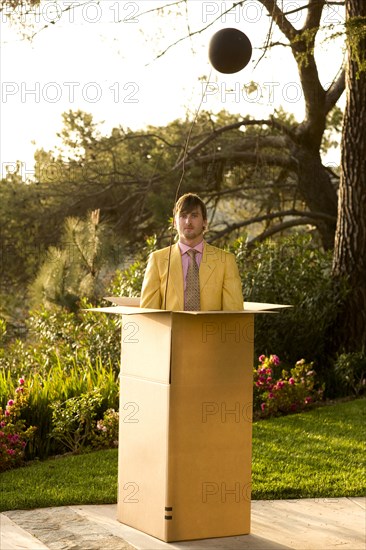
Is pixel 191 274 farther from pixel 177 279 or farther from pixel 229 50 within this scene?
pixel 229 50

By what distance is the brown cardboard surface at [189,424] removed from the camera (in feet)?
16.2

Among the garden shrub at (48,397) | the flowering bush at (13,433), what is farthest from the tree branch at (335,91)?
the flowering bush at (13,433)

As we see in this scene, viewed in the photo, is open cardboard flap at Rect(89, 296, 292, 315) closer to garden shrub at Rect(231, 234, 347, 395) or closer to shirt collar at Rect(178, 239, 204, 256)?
shirt collar at Rect(178, 239, 204, 256)

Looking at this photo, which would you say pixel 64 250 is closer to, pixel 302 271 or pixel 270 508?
pixel 302 271

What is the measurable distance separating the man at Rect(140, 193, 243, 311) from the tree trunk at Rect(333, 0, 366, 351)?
5798mm

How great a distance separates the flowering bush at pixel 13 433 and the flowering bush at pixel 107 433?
56 cm

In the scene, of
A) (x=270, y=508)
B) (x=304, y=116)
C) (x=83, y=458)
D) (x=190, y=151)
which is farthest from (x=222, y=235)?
(x=270, y=508)

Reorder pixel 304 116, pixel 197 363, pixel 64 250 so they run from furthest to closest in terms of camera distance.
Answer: pixel 304 116, pixel 64 250, pixel 197 363

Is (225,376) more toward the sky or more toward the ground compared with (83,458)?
more toward the sky

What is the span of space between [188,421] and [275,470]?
2.03 m

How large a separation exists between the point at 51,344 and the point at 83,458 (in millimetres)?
4278

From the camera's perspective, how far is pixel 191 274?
513 centimetres

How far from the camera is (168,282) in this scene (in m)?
5.12

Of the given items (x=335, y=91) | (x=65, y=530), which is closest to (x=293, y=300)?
(x=335, y=91)
